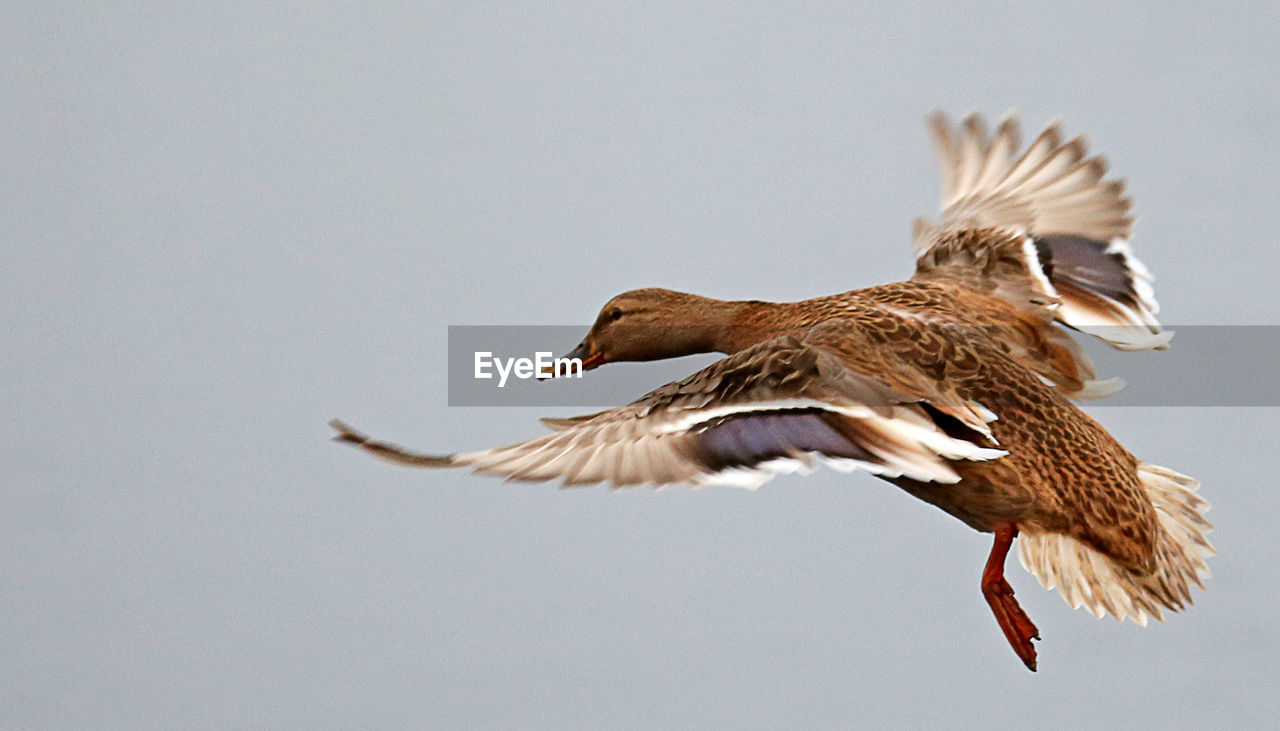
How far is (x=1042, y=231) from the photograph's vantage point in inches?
138

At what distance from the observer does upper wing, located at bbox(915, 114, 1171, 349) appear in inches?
131

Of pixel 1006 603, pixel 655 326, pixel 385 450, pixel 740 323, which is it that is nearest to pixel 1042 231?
pixel 740 323

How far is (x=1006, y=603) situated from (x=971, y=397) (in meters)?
0.34

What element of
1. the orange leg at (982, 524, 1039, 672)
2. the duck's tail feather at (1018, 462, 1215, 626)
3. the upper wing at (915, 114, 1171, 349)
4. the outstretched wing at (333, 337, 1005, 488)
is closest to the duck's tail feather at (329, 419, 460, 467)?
the outstretched wing at (333, 337, 1005, 488)

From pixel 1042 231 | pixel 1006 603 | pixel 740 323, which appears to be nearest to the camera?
pixel 1006 603

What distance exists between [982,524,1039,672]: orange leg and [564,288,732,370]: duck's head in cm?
72

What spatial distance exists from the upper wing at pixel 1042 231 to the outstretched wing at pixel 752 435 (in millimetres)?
710

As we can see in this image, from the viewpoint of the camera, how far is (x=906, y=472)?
8.34ft

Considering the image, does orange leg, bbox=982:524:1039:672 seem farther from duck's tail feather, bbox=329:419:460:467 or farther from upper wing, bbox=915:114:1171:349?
duck's tail feather, bbox=329:419:460:467

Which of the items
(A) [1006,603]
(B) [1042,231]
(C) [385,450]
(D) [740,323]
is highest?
(B) [1042,231]

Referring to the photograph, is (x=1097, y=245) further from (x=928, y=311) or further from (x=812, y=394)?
(x=812, y=394)

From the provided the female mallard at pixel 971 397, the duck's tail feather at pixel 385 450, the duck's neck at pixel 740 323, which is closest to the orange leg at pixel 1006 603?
the female mallard at pixel 971 397

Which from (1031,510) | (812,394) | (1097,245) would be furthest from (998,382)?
(1097,245)

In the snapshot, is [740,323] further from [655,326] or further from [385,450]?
[385,450]
